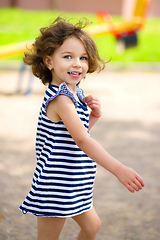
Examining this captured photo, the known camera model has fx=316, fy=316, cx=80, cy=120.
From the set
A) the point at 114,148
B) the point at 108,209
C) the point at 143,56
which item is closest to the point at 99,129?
the point at 114,148

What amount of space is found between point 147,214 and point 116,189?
1.49ft

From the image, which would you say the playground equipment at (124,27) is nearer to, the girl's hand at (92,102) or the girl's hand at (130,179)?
the girl's hand at (92,102)

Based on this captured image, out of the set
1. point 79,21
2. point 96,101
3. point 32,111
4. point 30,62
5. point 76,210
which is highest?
point 79,21

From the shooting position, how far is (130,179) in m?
1.20

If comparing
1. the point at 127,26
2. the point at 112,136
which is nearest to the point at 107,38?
the point at 127,26

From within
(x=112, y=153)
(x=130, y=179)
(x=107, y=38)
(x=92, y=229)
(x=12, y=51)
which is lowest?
(x=112, y=153)

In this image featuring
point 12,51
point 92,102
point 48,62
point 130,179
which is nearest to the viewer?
point 130,179

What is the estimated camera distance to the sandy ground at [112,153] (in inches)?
85.8

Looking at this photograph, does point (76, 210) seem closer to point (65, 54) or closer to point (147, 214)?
point (65, 54)

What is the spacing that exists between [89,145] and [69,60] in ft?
1.32

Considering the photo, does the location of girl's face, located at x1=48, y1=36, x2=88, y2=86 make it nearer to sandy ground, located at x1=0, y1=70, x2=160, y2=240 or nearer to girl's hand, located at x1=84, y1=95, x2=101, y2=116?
girl's hand, located at x1=84, y1=95, x2=101, y2=116

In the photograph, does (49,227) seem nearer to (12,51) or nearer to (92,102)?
(92,102)

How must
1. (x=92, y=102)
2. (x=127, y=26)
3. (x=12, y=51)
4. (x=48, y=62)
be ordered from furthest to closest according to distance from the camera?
(x=127, y=26) < (x=12, y=51) < (x=92, y=102) < (x=48, y=62)

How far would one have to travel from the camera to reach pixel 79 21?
1480 mm
